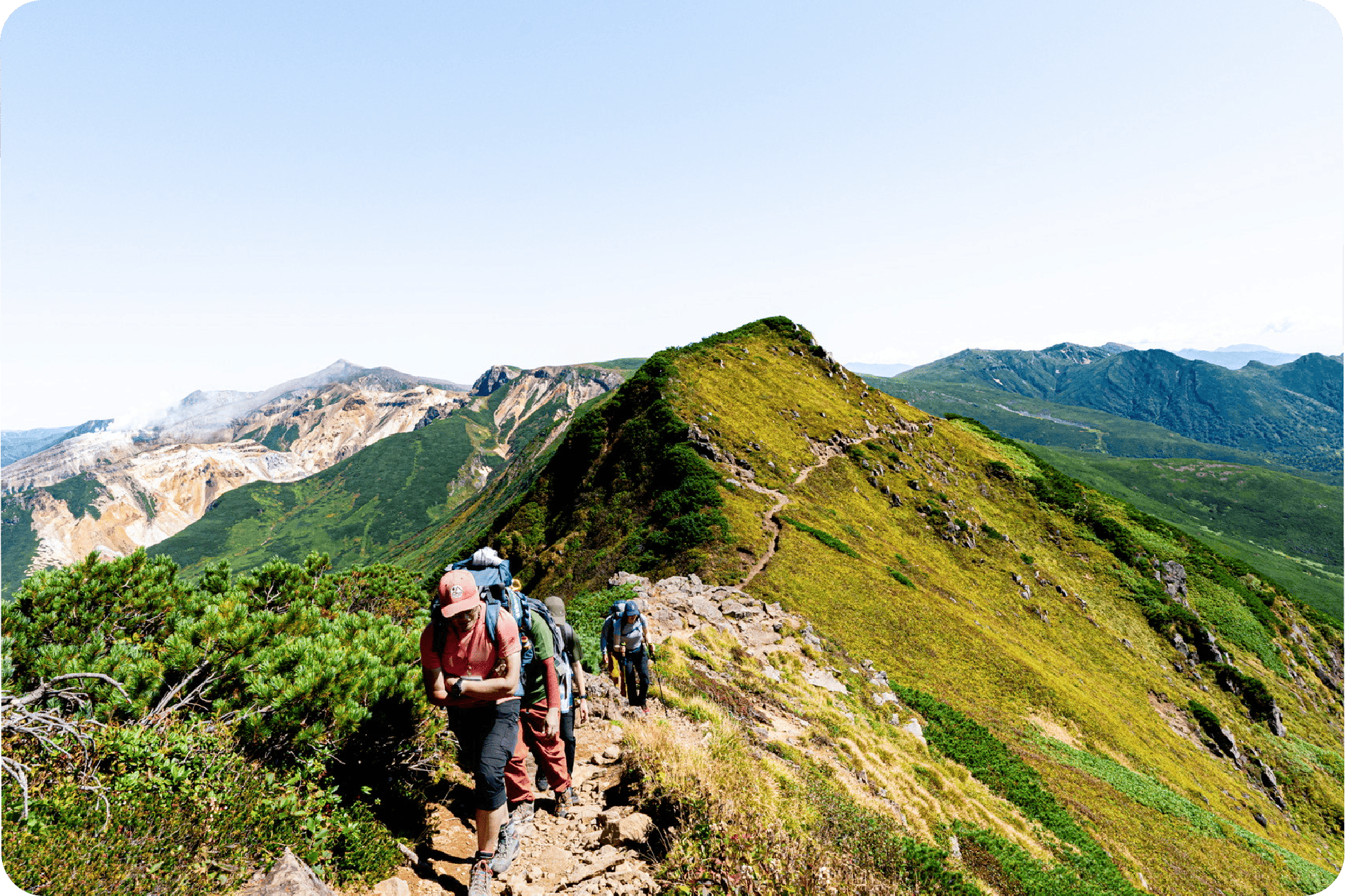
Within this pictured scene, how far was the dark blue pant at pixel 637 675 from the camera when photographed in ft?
40.9

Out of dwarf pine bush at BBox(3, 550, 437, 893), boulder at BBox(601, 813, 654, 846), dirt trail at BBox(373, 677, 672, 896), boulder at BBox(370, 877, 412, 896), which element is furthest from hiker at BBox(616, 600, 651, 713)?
boulder at BBox(370, 877, 412, 896)

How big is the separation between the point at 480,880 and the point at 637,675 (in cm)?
644

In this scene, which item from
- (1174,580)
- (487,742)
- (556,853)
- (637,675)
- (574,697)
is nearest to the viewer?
(487,742)

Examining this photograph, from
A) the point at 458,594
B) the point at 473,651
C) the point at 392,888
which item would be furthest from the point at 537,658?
the point at 392,888

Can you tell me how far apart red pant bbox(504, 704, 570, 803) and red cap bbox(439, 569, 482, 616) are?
211 centimetres

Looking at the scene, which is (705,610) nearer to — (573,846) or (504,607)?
(573,846)

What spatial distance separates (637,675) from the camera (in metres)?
12.8

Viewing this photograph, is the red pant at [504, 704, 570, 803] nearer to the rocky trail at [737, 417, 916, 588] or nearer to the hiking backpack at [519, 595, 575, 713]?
the hiking backpack at [519, 595, 575, 713]

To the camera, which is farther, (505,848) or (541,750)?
(541,750)

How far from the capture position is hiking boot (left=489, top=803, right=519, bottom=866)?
6801mm

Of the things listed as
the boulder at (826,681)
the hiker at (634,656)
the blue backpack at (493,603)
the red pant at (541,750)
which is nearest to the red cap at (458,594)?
the blue backpack at (493,603)

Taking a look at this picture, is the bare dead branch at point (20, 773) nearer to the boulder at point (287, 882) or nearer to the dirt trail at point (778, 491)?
the boulder at point (287, 882)

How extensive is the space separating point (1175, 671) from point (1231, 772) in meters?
10.5

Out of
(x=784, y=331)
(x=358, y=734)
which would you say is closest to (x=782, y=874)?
(x=358, y=734)
